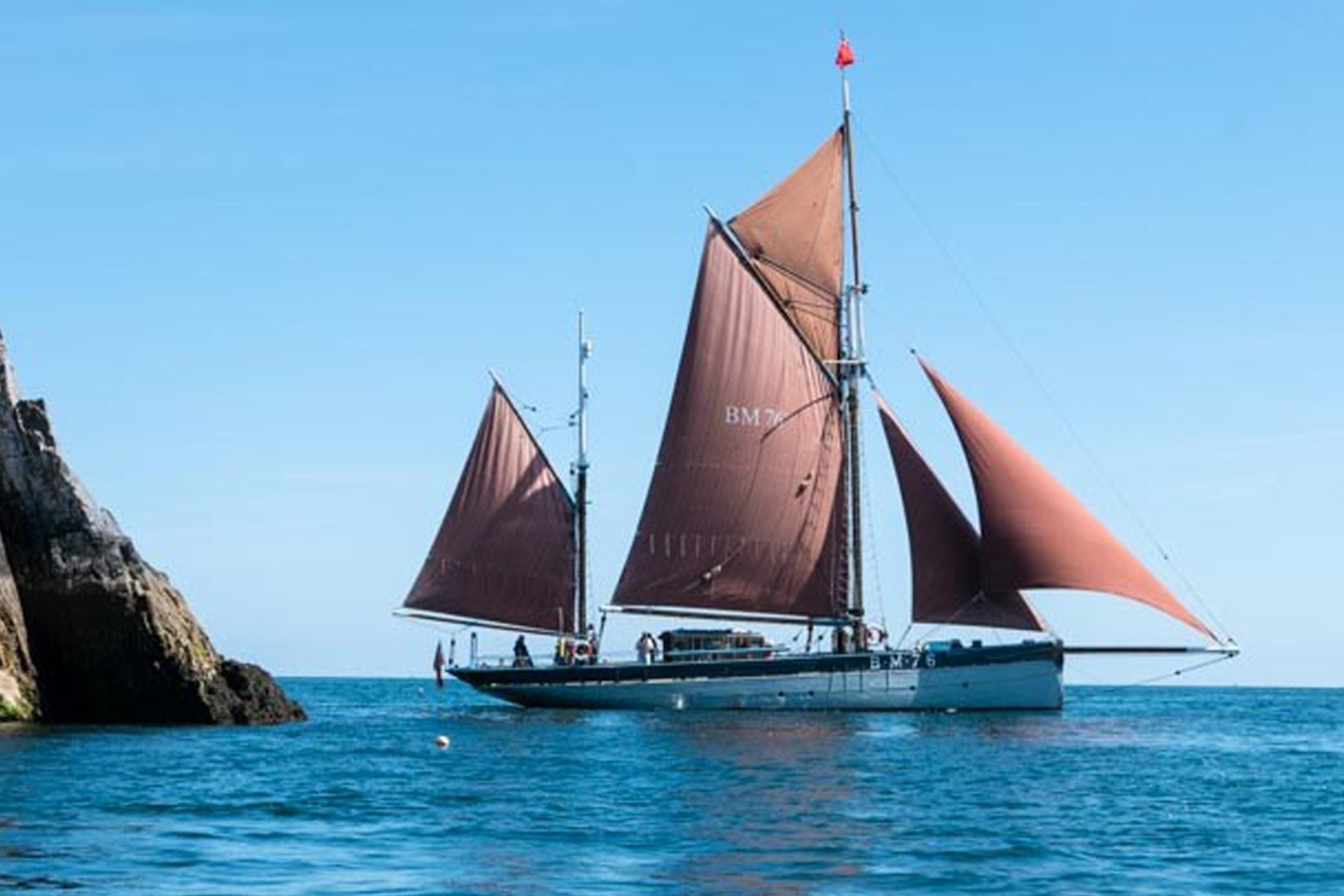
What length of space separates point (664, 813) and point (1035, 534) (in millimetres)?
37699

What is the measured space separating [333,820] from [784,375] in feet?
153

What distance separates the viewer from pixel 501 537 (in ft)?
288

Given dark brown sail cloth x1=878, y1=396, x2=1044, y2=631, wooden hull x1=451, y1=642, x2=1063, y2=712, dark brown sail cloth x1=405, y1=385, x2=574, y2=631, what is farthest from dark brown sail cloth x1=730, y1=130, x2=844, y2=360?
wooden hull x1=451, y1=642, x2=1063, y2=712

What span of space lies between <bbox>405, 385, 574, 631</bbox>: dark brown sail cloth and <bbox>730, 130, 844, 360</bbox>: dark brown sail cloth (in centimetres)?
1254

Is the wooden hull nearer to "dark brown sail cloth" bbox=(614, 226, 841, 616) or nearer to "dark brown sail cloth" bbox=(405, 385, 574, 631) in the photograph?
"dark brown sail cloth" bbox=(614, 226, 841, 616)

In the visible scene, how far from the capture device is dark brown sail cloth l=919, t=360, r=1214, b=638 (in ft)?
248

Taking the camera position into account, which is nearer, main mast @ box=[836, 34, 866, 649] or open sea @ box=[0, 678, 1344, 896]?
open sea @ box=[0, 678, 1344, 896]

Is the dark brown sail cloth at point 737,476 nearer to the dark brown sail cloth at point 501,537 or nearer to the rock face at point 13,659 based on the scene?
the dark brown sail cloth at point 501,537

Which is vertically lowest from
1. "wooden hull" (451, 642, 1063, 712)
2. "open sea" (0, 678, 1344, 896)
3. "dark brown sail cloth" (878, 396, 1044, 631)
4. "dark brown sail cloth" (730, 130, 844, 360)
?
"open sea" (0, 678, 1344, 896)

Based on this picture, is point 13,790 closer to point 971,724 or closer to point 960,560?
point 971,724

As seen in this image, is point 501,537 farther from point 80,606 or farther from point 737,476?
point 80,606

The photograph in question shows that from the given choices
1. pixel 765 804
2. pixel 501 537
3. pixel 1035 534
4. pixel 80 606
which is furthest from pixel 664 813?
pixel 501 537

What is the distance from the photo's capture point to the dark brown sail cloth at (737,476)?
8269 cm

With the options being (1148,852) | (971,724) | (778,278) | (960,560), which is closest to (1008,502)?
(960,560)
